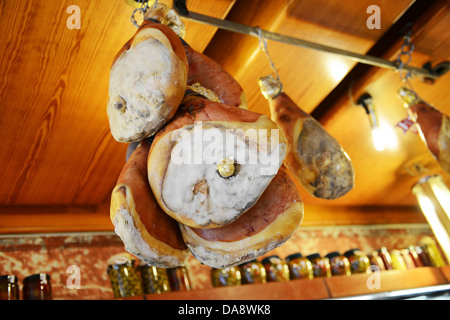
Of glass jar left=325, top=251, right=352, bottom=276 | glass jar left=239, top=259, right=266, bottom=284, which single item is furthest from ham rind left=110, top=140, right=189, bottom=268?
glass jar left=325, top=251, right=352, bottom=276

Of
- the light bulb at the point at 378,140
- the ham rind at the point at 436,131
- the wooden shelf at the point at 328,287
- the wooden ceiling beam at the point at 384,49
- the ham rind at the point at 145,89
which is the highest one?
the wooden ceiling beam at the point at 384,49

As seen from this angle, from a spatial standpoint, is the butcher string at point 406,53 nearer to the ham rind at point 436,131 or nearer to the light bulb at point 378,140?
the ham rind at point 436,131

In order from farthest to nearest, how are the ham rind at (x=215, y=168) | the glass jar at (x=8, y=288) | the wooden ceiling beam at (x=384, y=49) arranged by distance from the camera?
the wooden ceiling beam at (x=384, y=49) < the glass jar at (x=8, y=288) < the ham rind at (x=215, y=168)

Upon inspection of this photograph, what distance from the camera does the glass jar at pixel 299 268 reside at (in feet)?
6.48

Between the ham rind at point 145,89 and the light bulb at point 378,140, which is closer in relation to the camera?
the ham rind at point 145,89

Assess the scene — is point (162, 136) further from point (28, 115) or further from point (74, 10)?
point (28, 115)

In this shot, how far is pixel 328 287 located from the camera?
6.04 feet

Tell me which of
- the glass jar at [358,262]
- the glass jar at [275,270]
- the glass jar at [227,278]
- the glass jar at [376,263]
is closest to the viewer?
the glass jar at [227,278]

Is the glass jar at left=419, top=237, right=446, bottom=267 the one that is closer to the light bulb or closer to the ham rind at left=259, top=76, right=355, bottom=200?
the light bulb

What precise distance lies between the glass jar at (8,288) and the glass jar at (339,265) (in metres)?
1.48

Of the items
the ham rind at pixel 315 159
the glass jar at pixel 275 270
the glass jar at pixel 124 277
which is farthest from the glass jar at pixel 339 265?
the ham rind at pixel 315 159

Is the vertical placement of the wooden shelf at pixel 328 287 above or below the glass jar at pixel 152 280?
below

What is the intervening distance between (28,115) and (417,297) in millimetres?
2087
